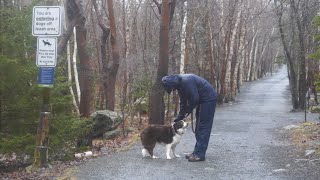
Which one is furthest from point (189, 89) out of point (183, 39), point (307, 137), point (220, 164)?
point (183, 39)

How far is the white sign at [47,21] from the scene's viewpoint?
8.84m

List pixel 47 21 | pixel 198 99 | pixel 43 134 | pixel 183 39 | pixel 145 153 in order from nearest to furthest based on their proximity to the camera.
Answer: pixel 47 21 → pixel 43 134 → pixel 198 99 → pixel 145 153 → pixel 183 39

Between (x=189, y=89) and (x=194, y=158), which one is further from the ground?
(x=189, y=89)

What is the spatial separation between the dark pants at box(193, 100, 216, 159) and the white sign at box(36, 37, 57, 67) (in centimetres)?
331

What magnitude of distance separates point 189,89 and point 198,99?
1.05ft

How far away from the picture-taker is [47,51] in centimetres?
891

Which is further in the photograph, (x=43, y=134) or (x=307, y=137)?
(x=307, y=137)

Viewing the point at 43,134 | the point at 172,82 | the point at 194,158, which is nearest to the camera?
the point at 43,134

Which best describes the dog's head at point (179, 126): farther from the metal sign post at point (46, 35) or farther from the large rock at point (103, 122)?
the large rock at point (103, 122)

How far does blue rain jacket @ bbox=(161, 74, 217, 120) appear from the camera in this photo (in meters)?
9.91

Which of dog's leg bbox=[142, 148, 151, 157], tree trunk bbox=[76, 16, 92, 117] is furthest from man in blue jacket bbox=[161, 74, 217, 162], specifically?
tree trunk bbox=[76, 16, 92, 117]

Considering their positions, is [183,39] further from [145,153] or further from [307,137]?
[145,153]

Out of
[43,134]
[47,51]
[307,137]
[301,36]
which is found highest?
[301,36]

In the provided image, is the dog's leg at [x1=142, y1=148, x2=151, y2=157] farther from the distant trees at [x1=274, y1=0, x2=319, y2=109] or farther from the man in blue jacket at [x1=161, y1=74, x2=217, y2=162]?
the distant trees at [x1=274, y1=0, x2=319, y2=109]
